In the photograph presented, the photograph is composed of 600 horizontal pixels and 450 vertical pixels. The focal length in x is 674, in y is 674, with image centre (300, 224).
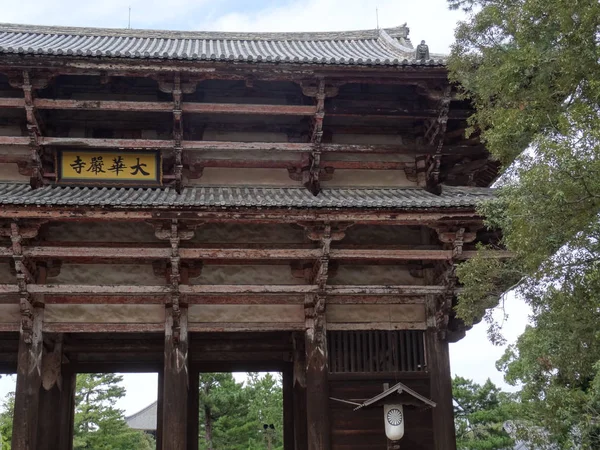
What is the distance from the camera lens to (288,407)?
14.4 meters

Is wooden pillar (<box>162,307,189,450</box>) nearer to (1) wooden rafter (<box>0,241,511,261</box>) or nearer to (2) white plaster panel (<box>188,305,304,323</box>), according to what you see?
(2) white plaster panel (<box>188,305,304,323</box>)

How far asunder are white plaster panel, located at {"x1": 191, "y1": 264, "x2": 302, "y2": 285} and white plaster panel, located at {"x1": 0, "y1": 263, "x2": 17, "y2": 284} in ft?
10.2

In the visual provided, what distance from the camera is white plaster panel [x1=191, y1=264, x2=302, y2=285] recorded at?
1185 centimetres

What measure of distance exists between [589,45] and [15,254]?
8.59m

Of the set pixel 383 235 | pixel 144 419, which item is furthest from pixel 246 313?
pixel 144 419

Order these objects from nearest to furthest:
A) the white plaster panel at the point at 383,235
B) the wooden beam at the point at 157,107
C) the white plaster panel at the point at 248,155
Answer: the wooden beam at the point at 157,107 → the white plaster panel at the point at 383,235 → the white plaster panel at the point at 248,155

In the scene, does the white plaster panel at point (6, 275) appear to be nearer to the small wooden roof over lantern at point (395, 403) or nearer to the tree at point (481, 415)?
the small wooden roof over lantern at point (395, 403)

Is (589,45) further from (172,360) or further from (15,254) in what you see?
(15,254)

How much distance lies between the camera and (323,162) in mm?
12383

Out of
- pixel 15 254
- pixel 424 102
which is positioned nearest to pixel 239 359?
pixel 15 254

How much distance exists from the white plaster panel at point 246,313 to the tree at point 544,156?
12.3 ft

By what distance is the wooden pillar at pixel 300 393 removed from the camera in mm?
13234

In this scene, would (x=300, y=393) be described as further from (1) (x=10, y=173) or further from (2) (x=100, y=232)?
(1) (x=10, y=173)

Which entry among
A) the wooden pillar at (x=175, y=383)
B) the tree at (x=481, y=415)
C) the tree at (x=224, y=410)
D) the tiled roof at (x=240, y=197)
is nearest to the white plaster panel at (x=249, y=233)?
the tiled roof at (x=240, y=197)
